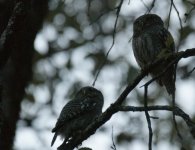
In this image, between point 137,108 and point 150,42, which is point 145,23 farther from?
point 137,108

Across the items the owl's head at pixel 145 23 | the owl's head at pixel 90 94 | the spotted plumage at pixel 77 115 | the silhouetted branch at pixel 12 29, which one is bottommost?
the silhouetted branch at pixel 12 29

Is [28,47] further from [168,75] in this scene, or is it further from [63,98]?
[63,98]

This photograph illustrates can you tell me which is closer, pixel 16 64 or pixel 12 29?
pixel 12 29

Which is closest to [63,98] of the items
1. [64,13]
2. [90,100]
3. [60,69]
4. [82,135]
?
[60,69]

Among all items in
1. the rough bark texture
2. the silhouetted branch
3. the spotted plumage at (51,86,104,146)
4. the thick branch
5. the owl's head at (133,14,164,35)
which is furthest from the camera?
the owl's head at (133,14,164,35)

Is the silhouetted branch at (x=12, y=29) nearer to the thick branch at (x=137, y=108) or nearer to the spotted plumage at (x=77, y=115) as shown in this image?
the thick branch at (x=137, y=108)

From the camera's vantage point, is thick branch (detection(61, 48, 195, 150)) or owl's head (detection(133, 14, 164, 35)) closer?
thick branch (detection(61, 48, 195, 150))

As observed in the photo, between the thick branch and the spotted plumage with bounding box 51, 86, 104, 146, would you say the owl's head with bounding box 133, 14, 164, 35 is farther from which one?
the thick branch

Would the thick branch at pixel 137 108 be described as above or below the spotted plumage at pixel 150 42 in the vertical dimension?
below

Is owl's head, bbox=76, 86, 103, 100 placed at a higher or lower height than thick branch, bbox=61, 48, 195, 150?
higher

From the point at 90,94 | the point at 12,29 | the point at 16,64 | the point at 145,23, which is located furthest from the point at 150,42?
the point at 12,29

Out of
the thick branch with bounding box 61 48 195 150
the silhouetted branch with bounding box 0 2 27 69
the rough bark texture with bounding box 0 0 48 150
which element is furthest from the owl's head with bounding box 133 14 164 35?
the silhouetted branch with bounding box 0 2 27 69

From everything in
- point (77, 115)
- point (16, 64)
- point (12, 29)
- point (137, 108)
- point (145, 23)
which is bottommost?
point (137, 108)

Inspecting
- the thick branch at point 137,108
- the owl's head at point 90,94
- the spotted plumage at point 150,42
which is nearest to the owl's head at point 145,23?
the spotted plumage at point 150,42
